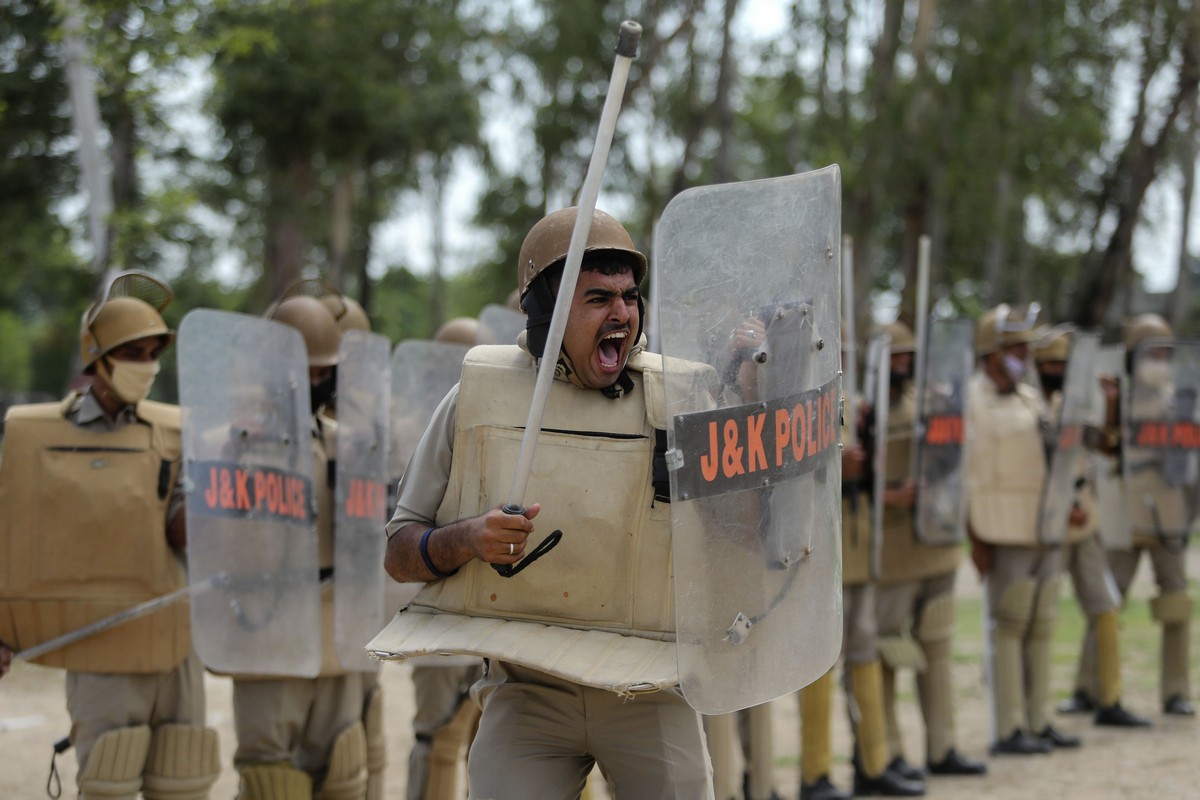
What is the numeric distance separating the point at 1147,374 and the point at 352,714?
5392 mm

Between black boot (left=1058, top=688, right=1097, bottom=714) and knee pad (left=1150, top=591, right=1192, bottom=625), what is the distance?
0.69m

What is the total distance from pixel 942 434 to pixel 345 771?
11.4ft

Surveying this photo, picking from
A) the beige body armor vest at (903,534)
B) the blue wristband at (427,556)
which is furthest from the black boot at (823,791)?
the blue wristband at (427,556)

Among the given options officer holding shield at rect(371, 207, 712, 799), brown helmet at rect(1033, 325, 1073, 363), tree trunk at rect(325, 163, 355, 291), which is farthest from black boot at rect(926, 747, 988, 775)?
tree trunk at rect(325, 163, 355, 291)

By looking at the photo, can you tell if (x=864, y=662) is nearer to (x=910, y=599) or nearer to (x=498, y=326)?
(x=910, y=599)

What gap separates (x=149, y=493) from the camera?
492cm

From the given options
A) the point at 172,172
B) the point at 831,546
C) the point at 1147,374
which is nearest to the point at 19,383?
the point at 172,172

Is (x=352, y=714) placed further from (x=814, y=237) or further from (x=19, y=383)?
(x=19, y=383)

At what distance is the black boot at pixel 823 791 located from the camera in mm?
6539

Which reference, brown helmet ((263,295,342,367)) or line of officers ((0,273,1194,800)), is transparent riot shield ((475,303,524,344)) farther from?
brown helmet ((263,295,342,367))

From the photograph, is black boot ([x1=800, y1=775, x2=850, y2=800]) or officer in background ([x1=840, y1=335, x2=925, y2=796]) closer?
black boot ([x1=800, y1=775, x2=850, y2=800])

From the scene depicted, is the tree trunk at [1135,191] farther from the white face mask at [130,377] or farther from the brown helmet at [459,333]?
the white face mask at [130,377]

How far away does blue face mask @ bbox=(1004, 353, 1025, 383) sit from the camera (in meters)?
7.74

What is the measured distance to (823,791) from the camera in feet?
21.5
